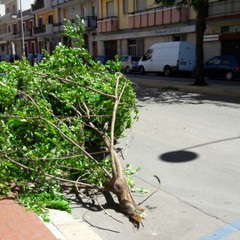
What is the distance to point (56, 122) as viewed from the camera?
574 cm

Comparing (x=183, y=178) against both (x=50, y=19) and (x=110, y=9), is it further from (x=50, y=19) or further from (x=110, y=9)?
(x=50, y=19)

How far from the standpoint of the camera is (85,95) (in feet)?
22.5

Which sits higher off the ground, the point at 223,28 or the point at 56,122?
the point at 223,28

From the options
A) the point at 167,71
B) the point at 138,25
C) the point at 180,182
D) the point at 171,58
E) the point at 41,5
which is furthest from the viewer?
the point at 41,5

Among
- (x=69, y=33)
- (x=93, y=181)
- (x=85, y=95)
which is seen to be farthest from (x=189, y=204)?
(x=69, y=33)

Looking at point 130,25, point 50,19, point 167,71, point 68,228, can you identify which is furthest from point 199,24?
point 50,19

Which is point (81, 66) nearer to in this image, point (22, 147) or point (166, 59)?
point (22, 147)

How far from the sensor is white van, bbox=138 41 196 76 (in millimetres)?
24906

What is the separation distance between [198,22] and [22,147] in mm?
12832

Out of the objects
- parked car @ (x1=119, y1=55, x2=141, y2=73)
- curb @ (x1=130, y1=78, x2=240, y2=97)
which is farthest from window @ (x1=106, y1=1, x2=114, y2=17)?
curb @ (x1=130, y1=78, x2=240, y2=97)

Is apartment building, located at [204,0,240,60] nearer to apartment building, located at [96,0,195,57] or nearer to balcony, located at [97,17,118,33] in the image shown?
apartment building, located at [96,0,195,57]

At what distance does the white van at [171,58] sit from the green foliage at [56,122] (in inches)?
695

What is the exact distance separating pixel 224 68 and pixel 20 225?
1983cm

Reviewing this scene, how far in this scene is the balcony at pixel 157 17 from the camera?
93.9 feet
